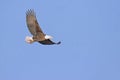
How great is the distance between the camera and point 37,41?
1844 cm

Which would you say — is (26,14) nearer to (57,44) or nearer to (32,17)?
(32,17)

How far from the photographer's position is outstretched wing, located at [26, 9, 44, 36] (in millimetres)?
17984

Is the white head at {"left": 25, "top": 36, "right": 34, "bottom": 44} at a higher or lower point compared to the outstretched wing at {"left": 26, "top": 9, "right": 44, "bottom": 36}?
lower

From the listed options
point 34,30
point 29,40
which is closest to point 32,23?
point 34,30

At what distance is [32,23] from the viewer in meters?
18.0

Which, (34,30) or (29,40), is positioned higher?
(34,30)

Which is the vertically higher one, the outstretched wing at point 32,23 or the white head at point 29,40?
the outstretched wing at point 32,23

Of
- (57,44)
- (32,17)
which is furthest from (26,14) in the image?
(57,44)

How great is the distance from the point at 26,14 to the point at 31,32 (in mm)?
693

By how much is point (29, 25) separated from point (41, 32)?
50 cm

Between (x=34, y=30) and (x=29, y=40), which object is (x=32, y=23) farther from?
(x=29, y=40)

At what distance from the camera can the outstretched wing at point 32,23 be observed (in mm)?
17984

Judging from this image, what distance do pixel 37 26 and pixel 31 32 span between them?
0.31 metres

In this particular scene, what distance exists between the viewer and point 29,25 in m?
18.1
